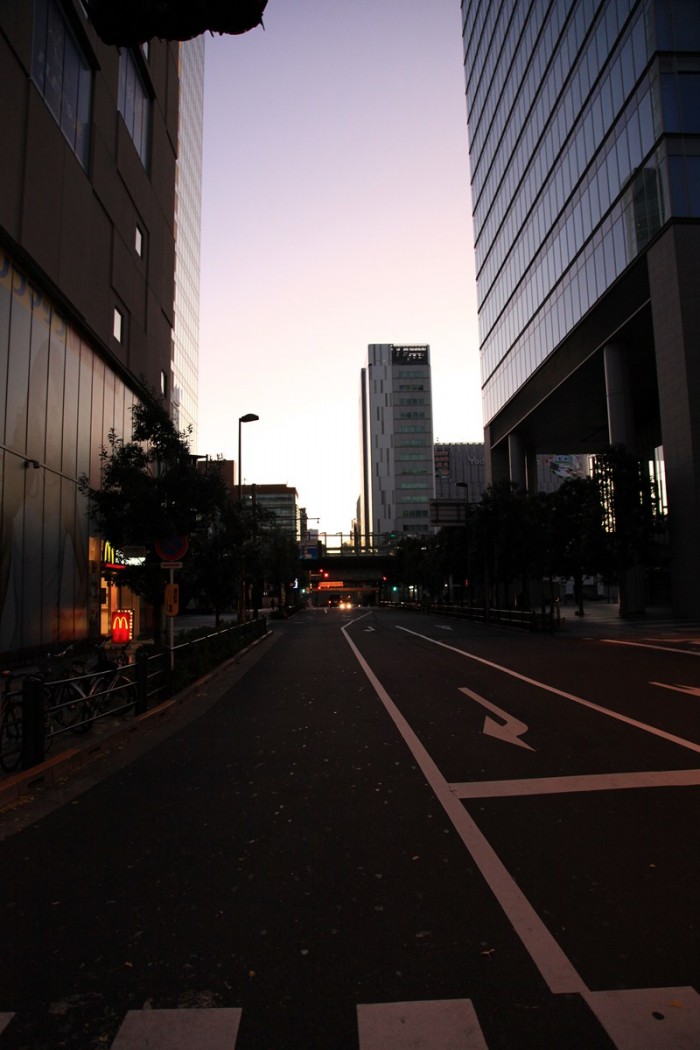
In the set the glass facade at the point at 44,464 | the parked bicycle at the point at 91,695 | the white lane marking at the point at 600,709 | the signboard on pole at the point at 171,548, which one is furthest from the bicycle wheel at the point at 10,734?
the glass facade at the point at 44,464

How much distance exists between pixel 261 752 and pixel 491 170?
6503 centimetres

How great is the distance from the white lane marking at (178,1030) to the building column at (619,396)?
40189mm

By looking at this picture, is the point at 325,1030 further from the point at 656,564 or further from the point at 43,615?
the point at 656,564

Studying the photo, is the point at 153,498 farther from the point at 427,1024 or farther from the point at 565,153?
the point at 565,153

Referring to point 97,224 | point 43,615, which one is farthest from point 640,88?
point 43,615

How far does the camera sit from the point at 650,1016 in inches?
114

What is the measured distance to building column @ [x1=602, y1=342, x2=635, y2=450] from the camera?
39.9 m

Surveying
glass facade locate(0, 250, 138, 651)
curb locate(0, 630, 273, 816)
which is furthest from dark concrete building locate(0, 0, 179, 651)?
curb locate(0, 630, 273, 816)

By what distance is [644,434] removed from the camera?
61.4 m

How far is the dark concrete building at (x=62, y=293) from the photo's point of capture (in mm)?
17984

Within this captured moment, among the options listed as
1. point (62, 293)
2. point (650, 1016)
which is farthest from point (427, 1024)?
point (62, 293)

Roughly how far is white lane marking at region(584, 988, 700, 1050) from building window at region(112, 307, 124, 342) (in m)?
27.2

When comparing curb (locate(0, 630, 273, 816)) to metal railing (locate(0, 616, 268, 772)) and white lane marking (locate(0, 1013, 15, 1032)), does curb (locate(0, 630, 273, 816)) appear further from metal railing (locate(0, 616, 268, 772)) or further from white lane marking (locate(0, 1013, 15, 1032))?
white lane marking (locate(0, 1013, 15, 1032))

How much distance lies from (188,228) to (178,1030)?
2711 inches
